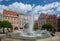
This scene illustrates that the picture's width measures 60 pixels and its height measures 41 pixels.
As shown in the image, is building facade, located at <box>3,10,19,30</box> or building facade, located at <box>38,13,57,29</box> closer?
building facade, located at <box>3,10,19,30</box>

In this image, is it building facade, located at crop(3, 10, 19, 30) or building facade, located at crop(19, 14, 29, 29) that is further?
building facade, located at crop(19, 14, 29, 29)

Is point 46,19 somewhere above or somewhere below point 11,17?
below

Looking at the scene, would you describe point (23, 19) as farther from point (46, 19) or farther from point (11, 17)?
point (46, 19)

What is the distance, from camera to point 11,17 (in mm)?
53062

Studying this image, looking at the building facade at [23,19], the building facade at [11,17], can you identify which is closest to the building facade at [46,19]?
the building facade at [23,19]

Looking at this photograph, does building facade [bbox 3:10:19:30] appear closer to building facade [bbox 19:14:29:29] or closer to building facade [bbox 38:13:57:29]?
building facade [bbox 19:14:29:29]

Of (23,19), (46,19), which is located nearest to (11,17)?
(23,19)

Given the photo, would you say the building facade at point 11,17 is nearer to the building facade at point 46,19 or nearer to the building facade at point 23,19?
the building facade at point 23,19

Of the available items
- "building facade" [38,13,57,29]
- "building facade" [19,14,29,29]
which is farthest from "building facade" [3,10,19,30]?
"building facade" [38,13,57,29]

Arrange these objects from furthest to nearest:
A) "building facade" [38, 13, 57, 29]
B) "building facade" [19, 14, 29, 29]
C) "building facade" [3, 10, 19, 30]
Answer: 1. "building facade" [38, 13, 57, 29]
2. "building facade" [19, 14, 29, 29]
3. "building facade" [3, 10, 19, 30]

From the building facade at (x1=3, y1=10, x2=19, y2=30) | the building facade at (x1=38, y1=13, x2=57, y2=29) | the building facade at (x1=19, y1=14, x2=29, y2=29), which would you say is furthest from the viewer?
the building facade at (x1=38, y1=13, x2=57, y2=29)

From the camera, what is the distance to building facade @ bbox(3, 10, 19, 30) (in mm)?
51438

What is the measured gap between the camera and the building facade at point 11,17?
5144cm

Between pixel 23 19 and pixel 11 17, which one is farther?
pixel 23 19
